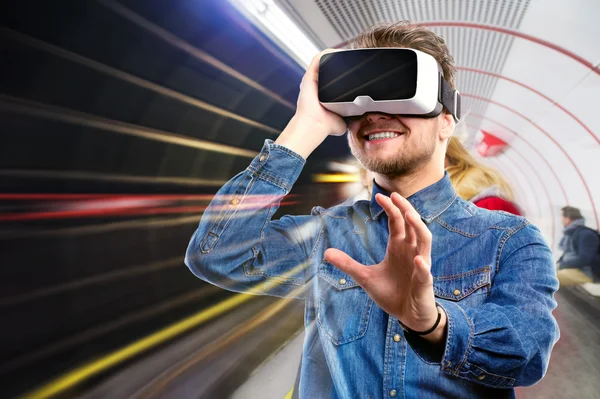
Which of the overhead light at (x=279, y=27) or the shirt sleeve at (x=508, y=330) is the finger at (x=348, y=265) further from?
the overhead light at (x=279, y=27)

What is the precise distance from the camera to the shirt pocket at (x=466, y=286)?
3.10 ft

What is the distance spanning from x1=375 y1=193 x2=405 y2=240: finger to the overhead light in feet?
5.29

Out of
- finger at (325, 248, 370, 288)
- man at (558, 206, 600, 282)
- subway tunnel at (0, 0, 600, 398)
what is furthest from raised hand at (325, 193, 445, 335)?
man at (558, 206, 600, 282)

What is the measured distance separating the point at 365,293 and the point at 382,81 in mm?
523

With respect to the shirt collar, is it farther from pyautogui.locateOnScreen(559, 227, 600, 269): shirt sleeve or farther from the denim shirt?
pyautogui.locateOnScreen(559, 227, 600, 269): shirt sleeve

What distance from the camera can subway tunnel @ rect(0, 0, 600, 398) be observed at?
1.76 metres

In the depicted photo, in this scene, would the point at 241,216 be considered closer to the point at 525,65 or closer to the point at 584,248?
the point at 525,65

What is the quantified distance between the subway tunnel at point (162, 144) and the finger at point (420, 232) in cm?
149

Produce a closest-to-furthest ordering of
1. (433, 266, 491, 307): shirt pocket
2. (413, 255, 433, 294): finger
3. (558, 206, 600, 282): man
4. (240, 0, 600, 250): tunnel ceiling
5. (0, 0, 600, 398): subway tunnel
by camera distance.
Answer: (413, 255, 433, 294): finger < (433, 266, 491, 307): shirt pocket < (0, 0, 600, 398): subway tunnel < (240, 0, 600, 250): tunnel ceiling < (558, 206, 600, 282): man

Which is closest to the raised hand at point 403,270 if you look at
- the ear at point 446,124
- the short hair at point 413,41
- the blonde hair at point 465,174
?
the ear at point 446,124

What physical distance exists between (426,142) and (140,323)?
2235 millimetres

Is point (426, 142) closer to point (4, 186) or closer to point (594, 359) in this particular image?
point (4, 186)

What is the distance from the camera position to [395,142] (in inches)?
43.0

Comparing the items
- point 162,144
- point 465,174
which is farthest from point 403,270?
point 162,144
